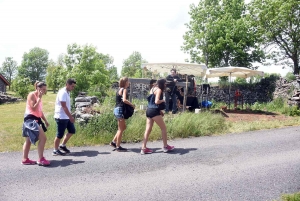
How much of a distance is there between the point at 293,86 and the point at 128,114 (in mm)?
13756

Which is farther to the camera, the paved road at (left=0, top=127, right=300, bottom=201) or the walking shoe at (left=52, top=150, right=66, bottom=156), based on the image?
the walking shoe at (left=52, top=150, right=66, bottom=156)

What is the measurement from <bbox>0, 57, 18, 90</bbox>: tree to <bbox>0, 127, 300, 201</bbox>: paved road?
91.6 m

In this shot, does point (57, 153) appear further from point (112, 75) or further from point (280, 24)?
point (112, 75)

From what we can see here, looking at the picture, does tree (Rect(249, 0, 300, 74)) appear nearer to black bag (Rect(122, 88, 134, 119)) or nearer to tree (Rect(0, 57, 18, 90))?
black bag (Rect(122, 88, 134, 119))

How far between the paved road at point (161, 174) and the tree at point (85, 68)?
27160mm

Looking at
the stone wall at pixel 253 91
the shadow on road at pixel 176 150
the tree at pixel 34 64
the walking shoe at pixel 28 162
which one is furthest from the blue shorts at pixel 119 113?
the tree at pixel 34 64

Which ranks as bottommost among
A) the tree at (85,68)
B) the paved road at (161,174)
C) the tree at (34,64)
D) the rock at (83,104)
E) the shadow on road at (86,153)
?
the paved road at (161,174)

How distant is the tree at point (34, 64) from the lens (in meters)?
82.4

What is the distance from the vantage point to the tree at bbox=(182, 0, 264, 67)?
32156 mm

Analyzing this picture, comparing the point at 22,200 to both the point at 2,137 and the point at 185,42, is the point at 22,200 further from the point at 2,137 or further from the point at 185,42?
the point at 185,42

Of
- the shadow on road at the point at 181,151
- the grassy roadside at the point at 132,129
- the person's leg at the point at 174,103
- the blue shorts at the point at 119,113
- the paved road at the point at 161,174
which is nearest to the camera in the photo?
the paved road at the point at 161,174

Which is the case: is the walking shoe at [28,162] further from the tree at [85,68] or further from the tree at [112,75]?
the tree at [112,75]

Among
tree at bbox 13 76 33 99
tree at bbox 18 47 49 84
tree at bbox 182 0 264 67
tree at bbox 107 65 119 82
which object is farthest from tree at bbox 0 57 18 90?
tree at bbox 182 0 264 67

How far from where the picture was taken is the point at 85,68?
1400 inches
